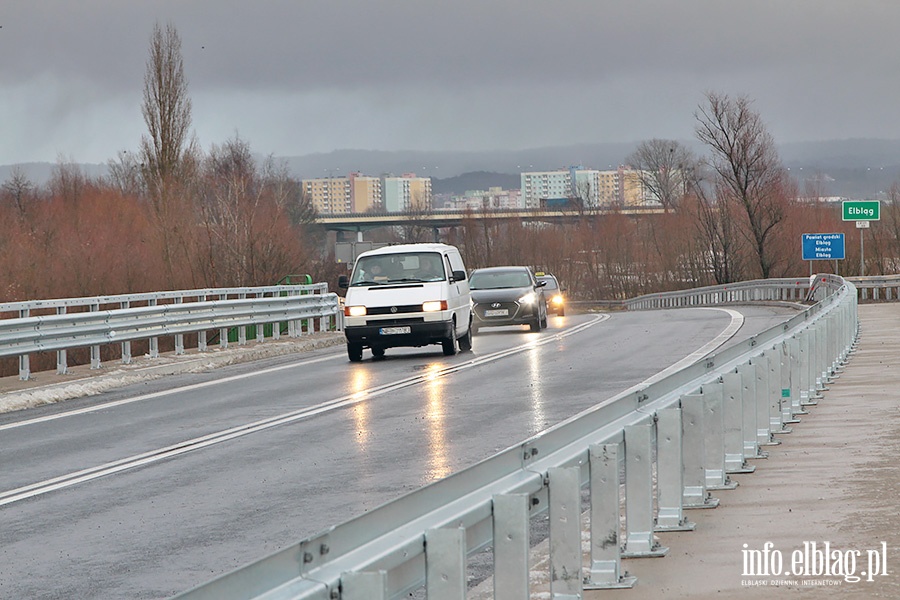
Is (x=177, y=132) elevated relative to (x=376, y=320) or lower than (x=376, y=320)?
elevated

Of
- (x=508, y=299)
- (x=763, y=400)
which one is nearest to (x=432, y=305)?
(x=508, y=299)

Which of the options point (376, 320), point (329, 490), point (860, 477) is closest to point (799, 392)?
point (860, 477)

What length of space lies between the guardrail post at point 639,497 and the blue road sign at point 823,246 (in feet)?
153

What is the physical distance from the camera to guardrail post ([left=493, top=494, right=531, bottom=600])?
15.6 feet

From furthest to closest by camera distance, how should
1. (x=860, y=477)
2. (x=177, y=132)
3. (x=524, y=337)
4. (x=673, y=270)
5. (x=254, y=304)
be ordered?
1. (x=673, y=270)
2. (x=177, y=132)
3. (x=524, y=337)
4. (x=254, y=304)
5. (x=860, y=477)

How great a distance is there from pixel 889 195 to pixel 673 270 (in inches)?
673

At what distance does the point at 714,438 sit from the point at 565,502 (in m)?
2.78

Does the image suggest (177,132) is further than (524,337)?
Yes

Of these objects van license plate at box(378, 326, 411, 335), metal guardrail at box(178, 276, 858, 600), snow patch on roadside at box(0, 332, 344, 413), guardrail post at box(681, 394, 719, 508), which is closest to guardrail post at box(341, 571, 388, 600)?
metal guardrail at box(178, 276, 858, 600)

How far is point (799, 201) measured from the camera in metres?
97.1

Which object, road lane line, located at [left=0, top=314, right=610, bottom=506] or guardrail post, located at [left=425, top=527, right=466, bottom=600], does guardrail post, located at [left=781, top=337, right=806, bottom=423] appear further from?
guardrail post, located at [left=425, top=527, right=466, bottom=600]

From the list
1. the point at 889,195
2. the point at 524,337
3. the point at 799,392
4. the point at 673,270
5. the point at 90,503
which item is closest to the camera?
the point at 90,503

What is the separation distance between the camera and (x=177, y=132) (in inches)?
2223

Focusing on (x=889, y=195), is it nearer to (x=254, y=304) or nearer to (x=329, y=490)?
(x=254, y=304)
